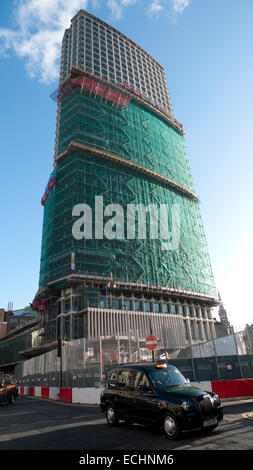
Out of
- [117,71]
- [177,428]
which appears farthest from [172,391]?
[117,71]

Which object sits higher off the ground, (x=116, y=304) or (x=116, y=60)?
(x=116, y=60)

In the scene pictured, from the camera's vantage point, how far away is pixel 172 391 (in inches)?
286

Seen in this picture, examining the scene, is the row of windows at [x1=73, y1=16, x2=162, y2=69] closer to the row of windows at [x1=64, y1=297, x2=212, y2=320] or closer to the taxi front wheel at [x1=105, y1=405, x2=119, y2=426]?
the row of windows at [x1=64, y1=297, x2=212, y2=320]

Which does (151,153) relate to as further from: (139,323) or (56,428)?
(56,428)

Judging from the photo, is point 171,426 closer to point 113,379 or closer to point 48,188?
point 113,379

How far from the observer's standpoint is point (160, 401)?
7.03 meters

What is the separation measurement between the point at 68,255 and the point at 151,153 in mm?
30661

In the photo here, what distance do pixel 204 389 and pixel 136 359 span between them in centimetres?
492

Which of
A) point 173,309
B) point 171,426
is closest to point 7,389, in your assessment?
point 171,426

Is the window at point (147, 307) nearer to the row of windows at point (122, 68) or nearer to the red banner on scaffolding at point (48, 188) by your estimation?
the red banner on scaffolding at point (48, 188)

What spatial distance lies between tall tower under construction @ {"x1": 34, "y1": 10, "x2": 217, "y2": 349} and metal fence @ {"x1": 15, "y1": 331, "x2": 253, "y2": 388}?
1831cm

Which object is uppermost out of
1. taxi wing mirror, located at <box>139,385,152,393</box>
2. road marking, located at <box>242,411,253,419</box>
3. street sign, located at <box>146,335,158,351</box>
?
street sign, located at <box>146,335,158,351</box>

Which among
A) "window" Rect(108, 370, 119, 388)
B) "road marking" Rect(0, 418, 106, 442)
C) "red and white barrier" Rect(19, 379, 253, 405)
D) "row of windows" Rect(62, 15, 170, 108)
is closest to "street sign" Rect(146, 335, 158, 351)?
"red and white barrier" Rect(19, 379, 253, 405)

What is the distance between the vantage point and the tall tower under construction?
4433 cm
